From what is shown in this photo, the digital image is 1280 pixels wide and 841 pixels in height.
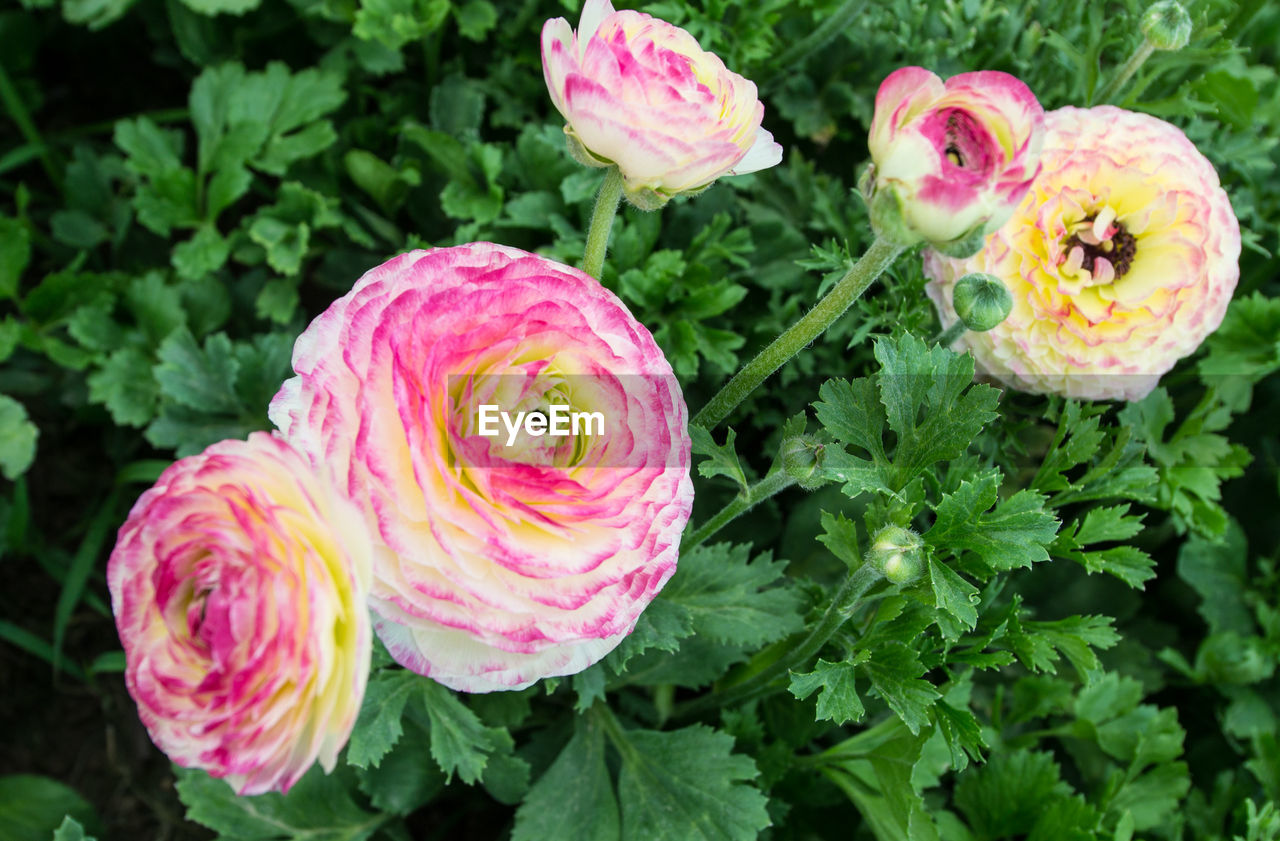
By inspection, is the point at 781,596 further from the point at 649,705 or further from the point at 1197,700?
the point at 1197,700

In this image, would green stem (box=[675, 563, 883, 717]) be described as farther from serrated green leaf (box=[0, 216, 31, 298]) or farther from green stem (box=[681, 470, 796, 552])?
serrated green leaf (box=[0, 216, 31, 298])

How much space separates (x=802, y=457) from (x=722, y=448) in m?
0.10

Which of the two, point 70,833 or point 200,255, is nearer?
point 70,833

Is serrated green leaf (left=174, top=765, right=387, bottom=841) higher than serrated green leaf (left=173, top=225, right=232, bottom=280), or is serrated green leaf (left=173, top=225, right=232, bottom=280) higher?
serrated green leaf (left=173, top=225, right=232, bottom=280)

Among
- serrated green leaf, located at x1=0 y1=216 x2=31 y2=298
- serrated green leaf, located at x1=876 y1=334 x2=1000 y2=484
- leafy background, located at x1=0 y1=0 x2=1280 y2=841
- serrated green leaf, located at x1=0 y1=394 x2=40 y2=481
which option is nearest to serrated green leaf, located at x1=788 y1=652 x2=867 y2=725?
leafy background, located at x1=0 y1=0 x2=1280 y2=841

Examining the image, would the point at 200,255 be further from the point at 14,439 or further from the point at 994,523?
the point at 994,523

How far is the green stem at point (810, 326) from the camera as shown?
2.81ft

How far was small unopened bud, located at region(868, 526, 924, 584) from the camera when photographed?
0.86m

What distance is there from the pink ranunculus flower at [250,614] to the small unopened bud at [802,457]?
355 millimetres

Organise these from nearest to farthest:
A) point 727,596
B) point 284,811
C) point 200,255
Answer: point 727,596, point 284,811, point 200,255

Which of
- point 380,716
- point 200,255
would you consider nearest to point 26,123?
point 200,255

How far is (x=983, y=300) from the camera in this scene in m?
0.89

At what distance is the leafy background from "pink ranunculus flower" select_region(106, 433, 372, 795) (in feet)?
1.00

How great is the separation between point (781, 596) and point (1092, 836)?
0.45m
